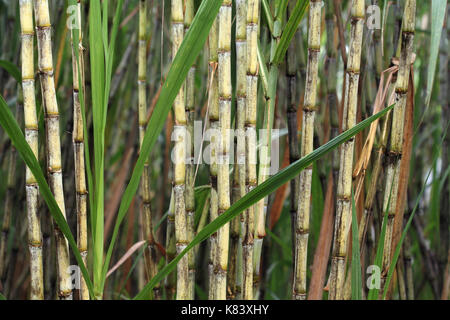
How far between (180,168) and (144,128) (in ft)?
0.43

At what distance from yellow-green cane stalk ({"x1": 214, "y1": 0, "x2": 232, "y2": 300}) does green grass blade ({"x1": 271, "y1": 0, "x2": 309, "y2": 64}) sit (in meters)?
0.06

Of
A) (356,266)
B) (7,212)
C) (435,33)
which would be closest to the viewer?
(435,33)

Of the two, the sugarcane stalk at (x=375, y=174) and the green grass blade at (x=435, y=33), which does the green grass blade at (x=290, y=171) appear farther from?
the sugarcane stalk at (x=375, y=174)

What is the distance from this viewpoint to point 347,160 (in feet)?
2.12

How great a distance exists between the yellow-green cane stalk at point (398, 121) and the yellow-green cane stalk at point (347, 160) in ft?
0.17

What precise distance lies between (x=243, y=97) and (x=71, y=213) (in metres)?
0.41

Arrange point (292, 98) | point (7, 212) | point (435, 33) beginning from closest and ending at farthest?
point (435, 33) → point (292, 98) → point (7, 212)

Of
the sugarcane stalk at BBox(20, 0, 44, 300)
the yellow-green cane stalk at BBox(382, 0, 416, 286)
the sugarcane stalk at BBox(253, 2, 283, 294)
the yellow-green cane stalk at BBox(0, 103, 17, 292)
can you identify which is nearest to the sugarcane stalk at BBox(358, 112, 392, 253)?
the yellow-green cane stalk at BBox(382, 0, 416, 286)

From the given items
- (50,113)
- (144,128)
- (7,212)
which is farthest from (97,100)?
(7,212)

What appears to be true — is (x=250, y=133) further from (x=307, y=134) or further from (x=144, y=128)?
(x=144, y=128)

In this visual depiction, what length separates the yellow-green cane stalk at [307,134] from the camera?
2.03ft

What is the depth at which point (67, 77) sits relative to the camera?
1049mm

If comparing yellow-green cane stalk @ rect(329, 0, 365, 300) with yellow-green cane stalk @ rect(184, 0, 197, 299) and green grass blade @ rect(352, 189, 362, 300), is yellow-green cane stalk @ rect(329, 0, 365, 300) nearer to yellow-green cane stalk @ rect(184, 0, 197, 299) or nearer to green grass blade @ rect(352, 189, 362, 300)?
green grass blade @ rect(352, 189, 362, 300)

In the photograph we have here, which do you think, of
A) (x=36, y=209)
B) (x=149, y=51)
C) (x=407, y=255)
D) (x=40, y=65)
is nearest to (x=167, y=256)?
(x=36, y=209)
